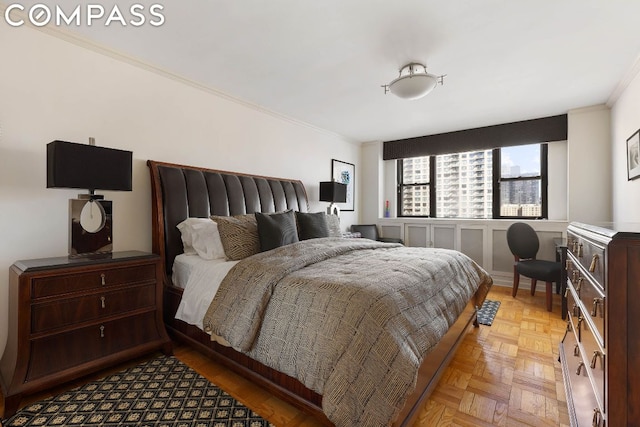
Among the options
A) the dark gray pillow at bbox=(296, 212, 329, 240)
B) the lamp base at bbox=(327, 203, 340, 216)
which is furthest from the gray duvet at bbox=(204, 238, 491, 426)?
the lamp base at bbox=(327, 203, 340, 216)

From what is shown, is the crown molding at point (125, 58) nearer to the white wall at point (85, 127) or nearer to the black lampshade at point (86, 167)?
the white wall at point (85, 127)

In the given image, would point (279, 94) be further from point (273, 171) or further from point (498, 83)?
point (498, 83)

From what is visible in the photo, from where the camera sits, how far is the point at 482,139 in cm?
447

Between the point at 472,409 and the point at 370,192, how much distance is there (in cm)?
421

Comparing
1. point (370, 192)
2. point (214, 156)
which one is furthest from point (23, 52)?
point (370, 192)

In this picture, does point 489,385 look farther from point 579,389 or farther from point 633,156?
point 633,156

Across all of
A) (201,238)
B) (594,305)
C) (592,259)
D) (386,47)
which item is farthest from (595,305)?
(201,238)

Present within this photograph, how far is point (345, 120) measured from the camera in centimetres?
423

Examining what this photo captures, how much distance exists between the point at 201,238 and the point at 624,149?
13.8ft

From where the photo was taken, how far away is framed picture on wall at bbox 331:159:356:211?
500cm

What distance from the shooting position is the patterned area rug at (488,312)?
2987mm

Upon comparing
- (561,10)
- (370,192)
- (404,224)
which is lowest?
(404,224)

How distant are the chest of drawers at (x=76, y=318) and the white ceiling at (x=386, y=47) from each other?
1709mm

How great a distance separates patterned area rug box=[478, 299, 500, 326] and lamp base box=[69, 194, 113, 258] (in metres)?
3.43
